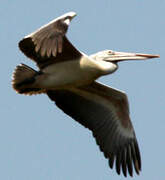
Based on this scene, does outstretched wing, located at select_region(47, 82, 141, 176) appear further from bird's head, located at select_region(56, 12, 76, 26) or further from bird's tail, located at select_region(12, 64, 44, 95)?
bird's head, located at select_region(56, 12, 76, 26)

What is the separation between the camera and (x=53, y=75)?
11.4 m

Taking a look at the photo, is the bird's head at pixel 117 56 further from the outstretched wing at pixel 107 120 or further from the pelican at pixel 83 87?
the outstretched wing at pixel 107 120

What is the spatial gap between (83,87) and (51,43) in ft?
9.58

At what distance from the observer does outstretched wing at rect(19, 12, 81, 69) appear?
9516mm

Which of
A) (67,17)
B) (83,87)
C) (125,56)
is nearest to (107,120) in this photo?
(83,87)

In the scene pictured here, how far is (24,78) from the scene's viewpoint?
11539mm

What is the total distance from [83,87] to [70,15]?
229cm

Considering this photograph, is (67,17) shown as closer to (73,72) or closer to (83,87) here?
(73,72)

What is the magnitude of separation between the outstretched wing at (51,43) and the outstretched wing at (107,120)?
1152 millimetres

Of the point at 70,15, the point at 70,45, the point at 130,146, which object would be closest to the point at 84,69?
the point at 70,45

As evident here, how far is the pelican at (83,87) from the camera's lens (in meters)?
10.6

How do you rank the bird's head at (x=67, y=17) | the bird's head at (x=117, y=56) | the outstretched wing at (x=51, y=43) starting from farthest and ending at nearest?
the bird's head at (x=117, y=56) < the bird's head at (x=67, y=17) < the outstretched wing at (x=51, y=43)

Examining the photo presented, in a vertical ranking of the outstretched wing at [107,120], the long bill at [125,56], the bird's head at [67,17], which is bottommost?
the outstretched wing at [107,120]

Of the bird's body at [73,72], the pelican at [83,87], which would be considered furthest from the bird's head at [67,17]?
the bird's body at [73,72]
